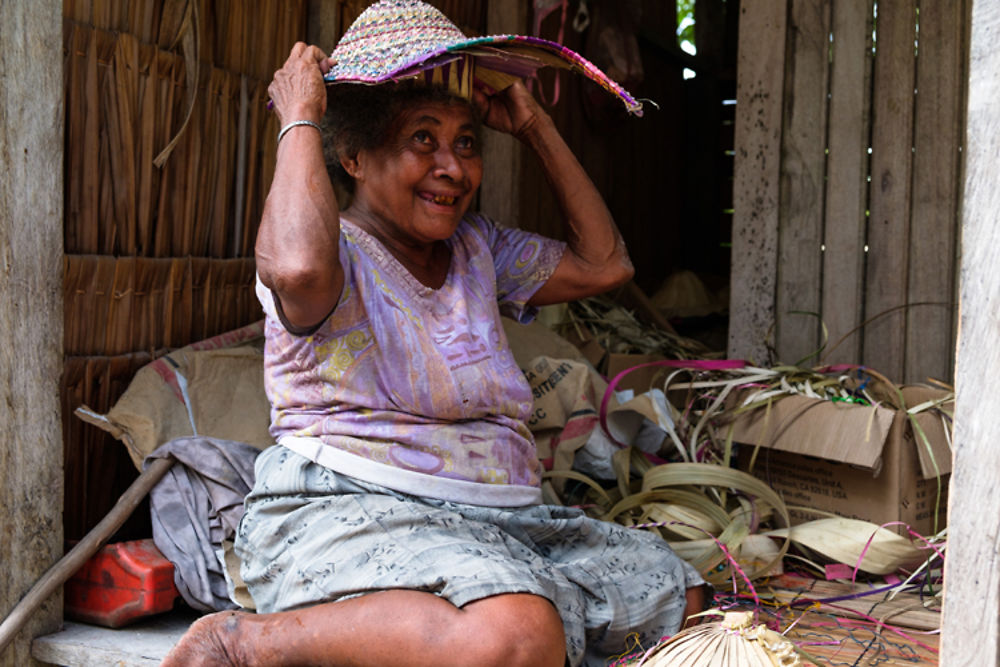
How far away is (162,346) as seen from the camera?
2.81 m

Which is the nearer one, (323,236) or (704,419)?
(323,236)

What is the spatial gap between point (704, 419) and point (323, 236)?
1.50m

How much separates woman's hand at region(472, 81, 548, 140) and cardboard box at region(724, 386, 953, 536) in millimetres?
1066

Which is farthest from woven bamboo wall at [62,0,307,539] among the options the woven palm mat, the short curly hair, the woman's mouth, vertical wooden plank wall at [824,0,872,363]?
vertical wooden plank wall at [824,0,872,363]

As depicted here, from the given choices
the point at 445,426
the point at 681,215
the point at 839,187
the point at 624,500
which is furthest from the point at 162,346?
the point at 681,215

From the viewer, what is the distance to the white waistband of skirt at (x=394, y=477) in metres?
2.23

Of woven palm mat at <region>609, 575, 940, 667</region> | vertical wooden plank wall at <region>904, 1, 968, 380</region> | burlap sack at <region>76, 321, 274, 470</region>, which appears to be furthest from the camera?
vertical wooden plank wall at <region>904, 1, 968, 380</region>

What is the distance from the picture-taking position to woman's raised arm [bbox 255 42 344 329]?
207 centimetres

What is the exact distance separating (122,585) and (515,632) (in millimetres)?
968

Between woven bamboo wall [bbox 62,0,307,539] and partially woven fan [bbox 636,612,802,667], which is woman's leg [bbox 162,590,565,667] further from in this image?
woven bamboo wall [bbox 62,0,307,539]

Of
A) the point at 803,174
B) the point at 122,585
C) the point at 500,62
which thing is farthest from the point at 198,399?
→ the point at 803,174

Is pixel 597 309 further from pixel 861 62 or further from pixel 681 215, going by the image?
pixel 681 215

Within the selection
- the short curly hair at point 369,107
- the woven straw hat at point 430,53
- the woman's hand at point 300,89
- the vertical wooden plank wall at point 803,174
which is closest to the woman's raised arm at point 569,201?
the woven straw hat at point 430,53

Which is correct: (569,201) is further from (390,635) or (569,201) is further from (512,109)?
(390,635)
